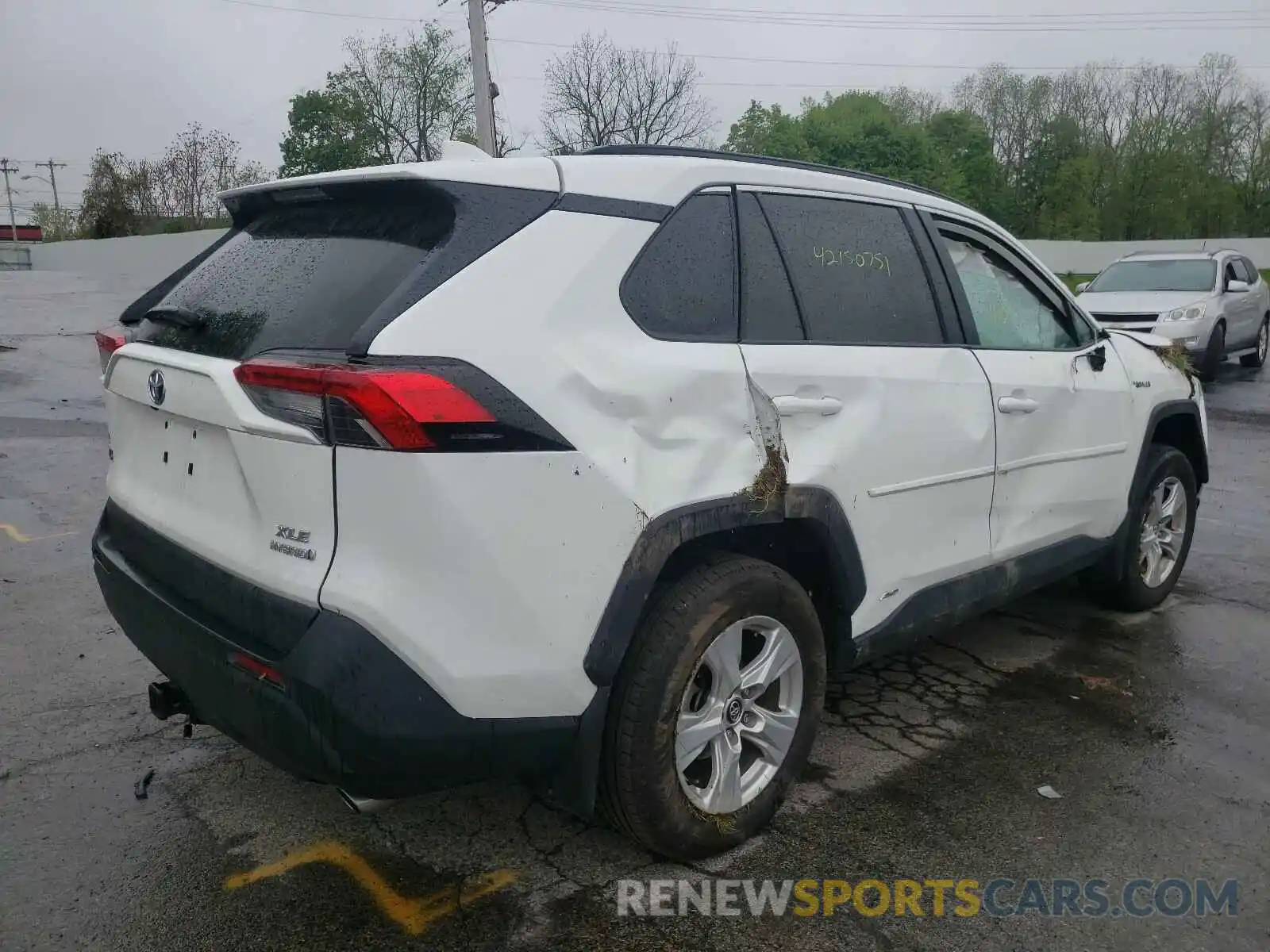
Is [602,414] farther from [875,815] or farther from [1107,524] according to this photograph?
[1107,524]

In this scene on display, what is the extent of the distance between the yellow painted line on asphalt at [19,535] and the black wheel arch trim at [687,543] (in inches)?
193

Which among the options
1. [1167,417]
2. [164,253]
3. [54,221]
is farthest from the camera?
[54,221]

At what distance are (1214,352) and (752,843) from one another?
42.3 feet

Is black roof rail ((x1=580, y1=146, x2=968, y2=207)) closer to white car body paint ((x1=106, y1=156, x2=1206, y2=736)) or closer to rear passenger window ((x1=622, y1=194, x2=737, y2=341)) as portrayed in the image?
white car body paint ((x1=106, y1=156, x2=1206, y2=736))

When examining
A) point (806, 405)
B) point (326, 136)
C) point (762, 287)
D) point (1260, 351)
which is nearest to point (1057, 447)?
point (806, 405)

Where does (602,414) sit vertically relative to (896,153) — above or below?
below

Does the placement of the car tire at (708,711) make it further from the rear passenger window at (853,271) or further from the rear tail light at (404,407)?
the rear passenger window at (853,271)

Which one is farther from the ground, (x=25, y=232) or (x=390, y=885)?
(x=25, y=232)

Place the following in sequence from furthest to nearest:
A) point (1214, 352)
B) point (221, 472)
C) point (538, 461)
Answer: point (1214, 352), point (221, 472), point (538, 461)

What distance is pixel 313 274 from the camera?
2.46 metres

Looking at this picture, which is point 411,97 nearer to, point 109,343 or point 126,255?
point 126,255

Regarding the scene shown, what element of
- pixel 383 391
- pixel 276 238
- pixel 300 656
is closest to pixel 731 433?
pixel 383 391

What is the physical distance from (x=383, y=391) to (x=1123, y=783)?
106 inches

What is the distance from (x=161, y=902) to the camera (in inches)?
100
